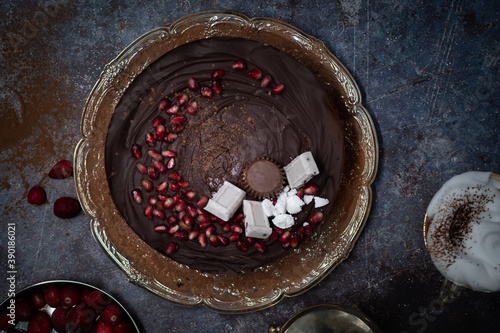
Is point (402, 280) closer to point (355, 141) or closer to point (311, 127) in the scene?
point (355, 141)

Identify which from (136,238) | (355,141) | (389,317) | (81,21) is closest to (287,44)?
(355,141)

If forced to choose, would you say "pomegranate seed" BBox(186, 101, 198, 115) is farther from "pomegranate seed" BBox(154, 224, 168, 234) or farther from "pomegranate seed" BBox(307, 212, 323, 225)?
"pomegranate seed" BBox(307, 212, 323, 225)

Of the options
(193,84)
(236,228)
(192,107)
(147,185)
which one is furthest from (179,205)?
(193,84)

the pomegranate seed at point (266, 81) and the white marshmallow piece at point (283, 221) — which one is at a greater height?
the pomegranate seed at point (266, 81)

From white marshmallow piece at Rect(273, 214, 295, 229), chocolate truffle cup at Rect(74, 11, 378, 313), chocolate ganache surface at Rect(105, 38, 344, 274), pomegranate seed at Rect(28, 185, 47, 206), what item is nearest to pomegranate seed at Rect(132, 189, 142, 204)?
chocolate ganache surface at Rect(105, 38, 344, 274)

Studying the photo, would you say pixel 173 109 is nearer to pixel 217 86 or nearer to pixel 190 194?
pixel 217 86

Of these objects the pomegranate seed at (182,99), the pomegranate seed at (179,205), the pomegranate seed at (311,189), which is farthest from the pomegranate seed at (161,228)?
the pomegranate seed at (311,189)

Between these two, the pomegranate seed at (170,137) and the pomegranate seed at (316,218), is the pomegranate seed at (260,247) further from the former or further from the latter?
the pomegranate seed at (170,137)
